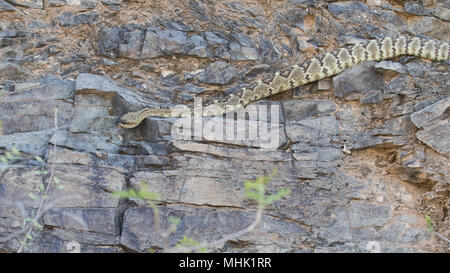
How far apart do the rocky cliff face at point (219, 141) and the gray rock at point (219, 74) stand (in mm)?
30

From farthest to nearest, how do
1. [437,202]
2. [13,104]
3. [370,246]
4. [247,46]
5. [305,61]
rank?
[247,46]
[305,61]
[13,104]
[437,202]
[370,246]

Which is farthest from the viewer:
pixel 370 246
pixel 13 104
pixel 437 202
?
pixel 13 104

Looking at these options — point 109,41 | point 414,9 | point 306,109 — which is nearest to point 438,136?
point 306,109

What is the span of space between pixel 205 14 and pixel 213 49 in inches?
37.4

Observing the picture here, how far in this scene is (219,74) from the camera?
10586 millimetres

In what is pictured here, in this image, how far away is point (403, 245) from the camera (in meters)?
7.64

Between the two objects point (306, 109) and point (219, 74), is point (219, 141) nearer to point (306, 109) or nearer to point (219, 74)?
point (306, 109)

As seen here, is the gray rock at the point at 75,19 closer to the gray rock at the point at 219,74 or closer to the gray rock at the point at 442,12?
the gray rock at the point at 219,74

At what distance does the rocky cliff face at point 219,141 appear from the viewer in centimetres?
772

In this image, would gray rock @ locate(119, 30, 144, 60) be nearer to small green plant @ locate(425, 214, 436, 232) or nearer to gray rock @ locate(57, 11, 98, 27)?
gray rock @ locate(57, 11, 98, 27)

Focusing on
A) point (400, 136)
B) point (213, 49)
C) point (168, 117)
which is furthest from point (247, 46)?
Result: point (400, 136)

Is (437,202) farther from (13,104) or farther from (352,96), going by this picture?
(13,104)

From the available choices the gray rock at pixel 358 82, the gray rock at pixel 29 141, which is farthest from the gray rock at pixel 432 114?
the gray rock at pixel 29 141

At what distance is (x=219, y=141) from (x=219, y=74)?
2.45 meters
